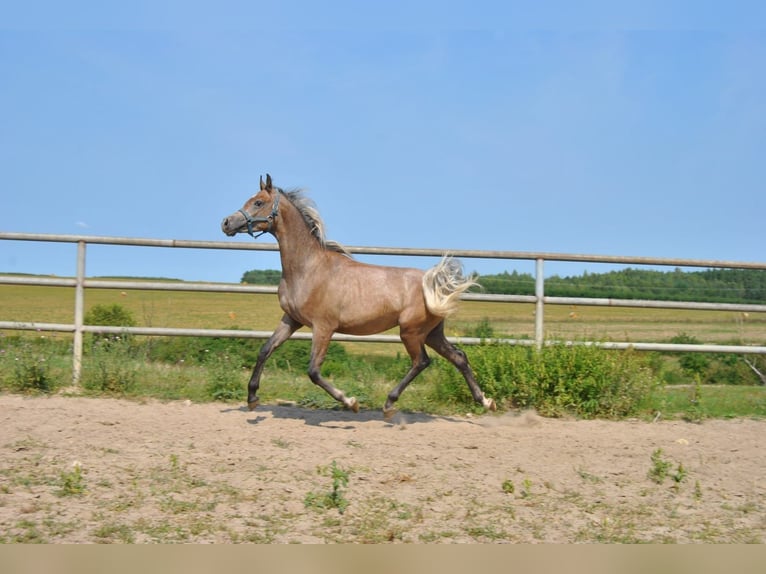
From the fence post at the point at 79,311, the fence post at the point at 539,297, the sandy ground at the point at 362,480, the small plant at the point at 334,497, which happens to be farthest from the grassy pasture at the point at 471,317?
the small plant at the point at 334,497

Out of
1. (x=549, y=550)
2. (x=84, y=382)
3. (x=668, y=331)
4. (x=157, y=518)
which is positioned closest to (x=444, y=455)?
(x=549, y=550)

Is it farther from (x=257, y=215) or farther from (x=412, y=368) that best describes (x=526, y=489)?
(x=257, y=215)

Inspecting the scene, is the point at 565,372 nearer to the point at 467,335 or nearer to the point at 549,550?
the point at 467,335

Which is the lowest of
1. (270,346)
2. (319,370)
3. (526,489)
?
(526,489)

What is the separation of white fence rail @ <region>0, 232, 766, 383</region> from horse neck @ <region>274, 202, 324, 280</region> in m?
0.98

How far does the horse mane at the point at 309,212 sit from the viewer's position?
23.2ft

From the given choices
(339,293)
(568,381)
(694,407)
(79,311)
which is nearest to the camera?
(339,293)

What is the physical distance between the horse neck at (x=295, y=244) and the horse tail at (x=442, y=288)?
1166 millimetres

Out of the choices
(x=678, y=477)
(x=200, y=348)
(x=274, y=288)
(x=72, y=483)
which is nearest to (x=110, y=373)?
(x=274, y=288)

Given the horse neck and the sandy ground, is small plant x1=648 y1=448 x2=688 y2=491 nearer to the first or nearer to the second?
the sandy ground

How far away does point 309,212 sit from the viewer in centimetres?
709

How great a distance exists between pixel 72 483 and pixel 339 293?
3095mm

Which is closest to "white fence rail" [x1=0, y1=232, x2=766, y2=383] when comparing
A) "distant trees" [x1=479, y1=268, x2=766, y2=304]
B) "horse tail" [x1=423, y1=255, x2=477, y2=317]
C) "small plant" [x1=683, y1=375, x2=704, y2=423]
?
"small plant" [x1=683, y1=375, x2=704, y2=423]

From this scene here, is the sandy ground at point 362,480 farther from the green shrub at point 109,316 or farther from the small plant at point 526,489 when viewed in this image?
the green shrub at point 109,316
